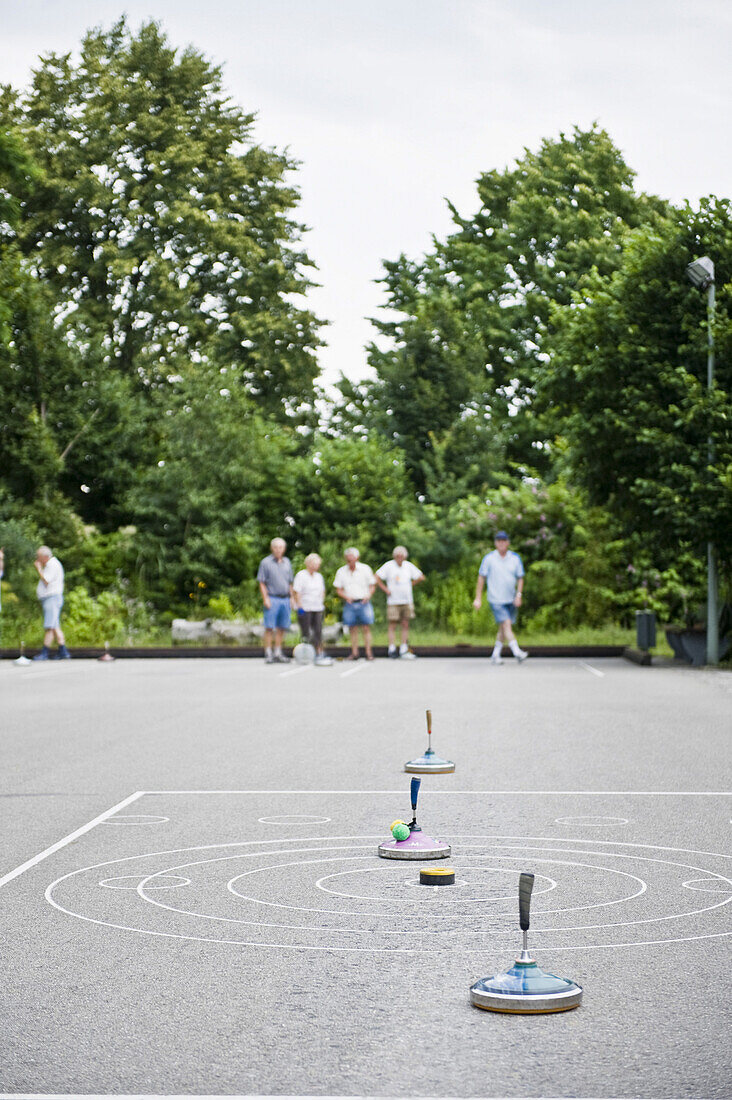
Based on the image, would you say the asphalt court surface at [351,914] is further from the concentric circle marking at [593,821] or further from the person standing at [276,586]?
the person standing at [276,586]

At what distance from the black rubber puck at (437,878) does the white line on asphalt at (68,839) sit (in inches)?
76.3

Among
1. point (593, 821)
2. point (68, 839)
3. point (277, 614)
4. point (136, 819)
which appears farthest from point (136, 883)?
point (277, 614)

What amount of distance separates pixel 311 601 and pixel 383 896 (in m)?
19.4

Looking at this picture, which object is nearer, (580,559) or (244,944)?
(244,944)

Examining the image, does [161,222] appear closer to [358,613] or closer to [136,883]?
[358,613]

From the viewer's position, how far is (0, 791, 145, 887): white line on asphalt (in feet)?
24.0

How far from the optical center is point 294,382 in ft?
166

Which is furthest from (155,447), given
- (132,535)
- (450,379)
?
(450,379)

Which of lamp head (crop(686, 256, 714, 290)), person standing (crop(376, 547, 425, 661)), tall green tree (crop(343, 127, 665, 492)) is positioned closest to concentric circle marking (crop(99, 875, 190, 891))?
lamp head (crop(686, 256, 714, 290))

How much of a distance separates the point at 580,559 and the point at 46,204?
957 inches

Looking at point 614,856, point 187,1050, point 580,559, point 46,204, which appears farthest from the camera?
point 46,204

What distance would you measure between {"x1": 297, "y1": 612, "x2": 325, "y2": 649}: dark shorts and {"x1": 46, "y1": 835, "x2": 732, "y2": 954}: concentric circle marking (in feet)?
59.7

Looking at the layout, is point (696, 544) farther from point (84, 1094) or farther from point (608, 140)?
point (608, 140)

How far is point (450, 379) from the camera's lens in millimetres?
39812
